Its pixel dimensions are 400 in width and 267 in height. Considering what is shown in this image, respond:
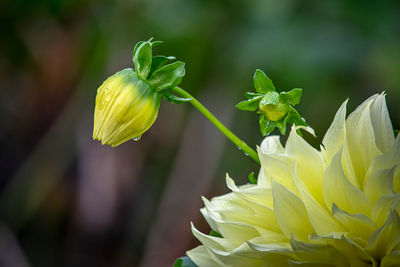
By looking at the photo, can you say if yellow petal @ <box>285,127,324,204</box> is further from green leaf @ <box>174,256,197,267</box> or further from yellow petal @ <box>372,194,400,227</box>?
green leaf @ <box>174,256,197,267</box>

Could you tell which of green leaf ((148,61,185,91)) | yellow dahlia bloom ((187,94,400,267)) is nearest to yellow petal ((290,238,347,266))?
yellow dahlia bloom ((187,94,400,267))

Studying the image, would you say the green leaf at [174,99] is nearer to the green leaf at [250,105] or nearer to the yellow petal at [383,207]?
the green leaf at [250,105]

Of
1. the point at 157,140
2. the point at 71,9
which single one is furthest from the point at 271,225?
the point at 71,9

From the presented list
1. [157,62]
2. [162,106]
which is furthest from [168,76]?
[162,106]

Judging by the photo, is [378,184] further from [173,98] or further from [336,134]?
[173,98]

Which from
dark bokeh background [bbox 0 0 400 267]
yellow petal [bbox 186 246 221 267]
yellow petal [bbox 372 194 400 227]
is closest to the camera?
yellow petal [bbox 372 194 400 227]

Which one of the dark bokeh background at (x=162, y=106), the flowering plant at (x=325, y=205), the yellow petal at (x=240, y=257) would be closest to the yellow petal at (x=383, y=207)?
the flowering plant at (x=325, y=205)
